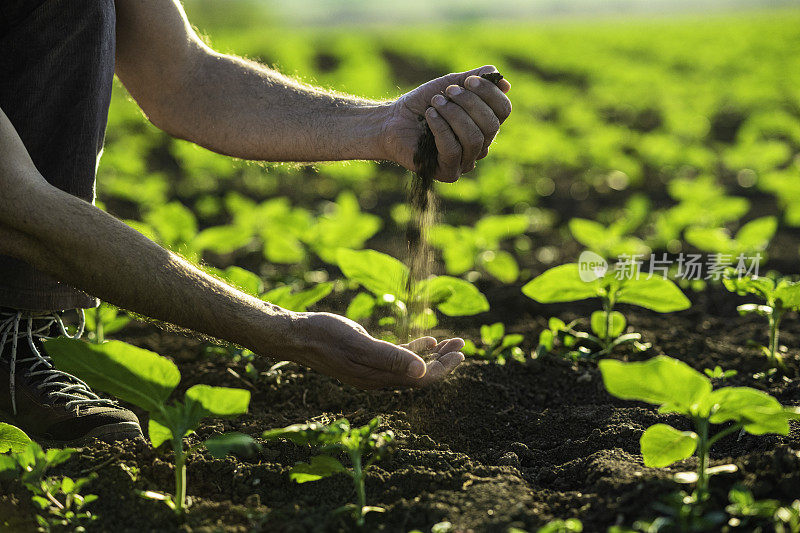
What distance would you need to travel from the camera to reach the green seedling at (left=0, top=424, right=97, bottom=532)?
1.46 m

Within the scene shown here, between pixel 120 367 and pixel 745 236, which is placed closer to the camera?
pixel 120 367

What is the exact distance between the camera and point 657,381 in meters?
1.32

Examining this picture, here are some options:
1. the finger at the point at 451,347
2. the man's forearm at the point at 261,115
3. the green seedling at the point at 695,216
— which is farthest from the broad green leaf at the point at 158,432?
the green seedling at the point at 695,216

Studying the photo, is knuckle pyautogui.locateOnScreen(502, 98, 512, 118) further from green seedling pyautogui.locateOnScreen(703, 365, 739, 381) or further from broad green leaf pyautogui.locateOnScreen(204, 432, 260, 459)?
broad green leaf pyautogui.locateOnScreen(204, 432, 260, 459)

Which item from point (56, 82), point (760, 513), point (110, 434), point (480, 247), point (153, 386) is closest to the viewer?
point (760, 513)

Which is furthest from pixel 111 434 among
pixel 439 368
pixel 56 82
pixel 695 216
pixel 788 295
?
pixel 695 216

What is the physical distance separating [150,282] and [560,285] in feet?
3.69

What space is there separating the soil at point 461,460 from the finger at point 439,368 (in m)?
0.19

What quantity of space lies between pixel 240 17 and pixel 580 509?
50786 mm

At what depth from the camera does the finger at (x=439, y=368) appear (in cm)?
171

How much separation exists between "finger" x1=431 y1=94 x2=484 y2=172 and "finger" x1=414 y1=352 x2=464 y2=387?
57 centimetres

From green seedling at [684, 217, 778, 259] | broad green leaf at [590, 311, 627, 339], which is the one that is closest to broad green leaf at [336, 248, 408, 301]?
broad green leaf at [590, 311, 627, 339]

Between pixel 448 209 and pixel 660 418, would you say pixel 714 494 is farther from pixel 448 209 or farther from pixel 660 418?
pixel 448 209

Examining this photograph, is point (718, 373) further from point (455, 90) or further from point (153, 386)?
point (153, 386)
